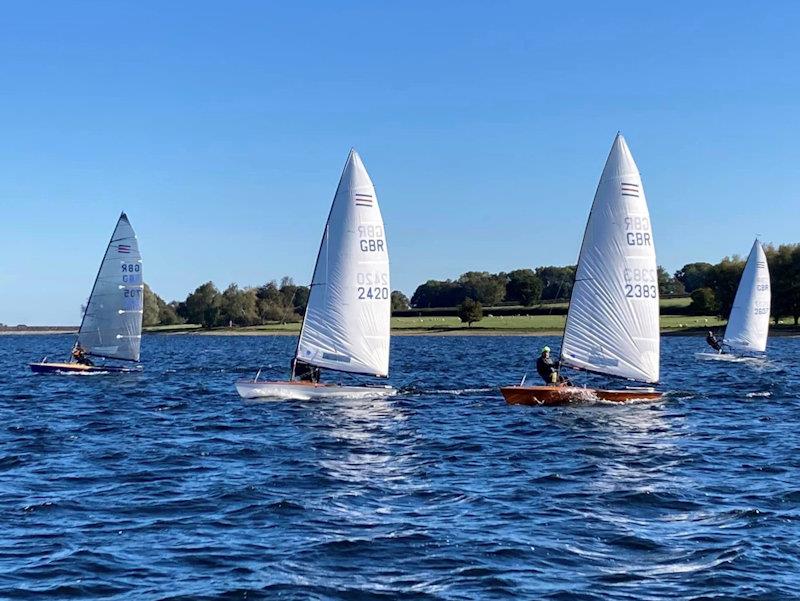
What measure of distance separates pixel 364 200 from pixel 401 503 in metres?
20.1

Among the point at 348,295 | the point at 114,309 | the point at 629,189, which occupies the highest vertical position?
the point at 629,189

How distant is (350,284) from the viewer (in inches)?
1474

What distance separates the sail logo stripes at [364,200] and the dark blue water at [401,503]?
24.3ft

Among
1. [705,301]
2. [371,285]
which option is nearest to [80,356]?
[371,285]

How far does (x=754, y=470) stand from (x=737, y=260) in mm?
133771

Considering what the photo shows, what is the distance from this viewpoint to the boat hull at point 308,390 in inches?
1455

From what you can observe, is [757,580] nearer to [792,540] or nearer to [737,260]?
[792,540]

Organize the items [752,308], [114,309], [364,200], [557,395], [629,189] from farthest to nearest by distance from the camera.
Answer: [752,308], [114,309], [364,200], [629,189], [557,395]

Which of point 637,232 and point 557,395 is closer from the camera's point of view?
point 557,395

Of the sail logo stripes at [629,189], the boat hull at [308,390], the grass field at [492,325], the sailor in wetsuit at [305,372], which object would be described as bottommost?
the boat hull at [308,390]

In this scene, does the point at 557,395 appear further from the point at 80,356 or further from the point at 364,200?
the point at 80,356

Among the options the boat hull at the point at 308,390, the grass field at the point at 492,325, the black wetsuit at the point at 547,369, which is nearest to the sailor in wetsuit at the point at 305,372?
the boat hull at the point at 308,390

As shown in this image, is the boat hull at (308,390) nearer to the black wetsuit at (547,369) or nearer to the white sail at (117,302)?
the black wetsuit at (547,369)

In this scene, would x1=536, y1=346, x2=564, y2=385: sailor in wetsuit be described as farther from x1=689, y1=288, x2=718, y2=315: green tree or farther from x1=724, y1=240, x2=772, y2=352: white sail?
x1=689, y1=288, x2=718, y2=315: green tree
